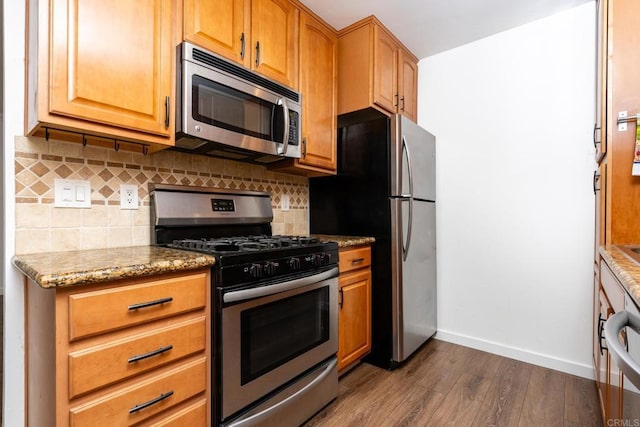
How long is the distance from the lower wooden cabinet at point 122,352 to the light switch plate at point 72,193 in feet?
1.14

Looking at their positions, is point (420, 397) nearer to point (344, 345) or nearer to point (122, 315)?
point (344, 345)

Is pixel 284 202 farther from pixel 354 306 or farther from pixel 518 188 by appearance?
pixel 518 188

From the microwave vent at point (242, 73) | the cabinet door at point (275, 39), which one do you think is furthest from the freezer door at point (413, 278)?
the cabinet door at point (275, 39)

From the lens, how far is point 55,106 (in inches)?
44.5

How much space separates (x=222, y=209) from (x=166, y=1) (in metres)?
1.03

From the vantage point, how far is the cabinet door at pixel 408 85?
8.34 ft

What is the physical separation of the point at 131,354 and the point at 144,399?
0.17 meters

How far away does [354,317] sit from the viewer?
205 centimetres

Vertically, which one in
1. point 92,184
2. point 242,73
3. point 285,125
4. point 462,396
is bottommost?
point 462,396

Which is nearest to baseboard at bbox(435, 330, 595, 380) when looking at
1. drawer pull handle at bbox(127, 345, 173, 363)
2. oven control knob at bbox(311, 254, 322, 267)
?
oven control knob at bbox(311, 254, 322, 267)

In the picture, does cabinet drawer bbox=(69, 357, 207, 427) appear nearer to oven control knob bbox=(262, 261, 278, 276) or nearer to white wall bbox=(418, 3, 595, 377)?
oven control knob bbox=(262, 261, 278, 276)

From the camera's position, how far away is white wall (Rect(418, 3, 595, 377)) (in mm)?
2105

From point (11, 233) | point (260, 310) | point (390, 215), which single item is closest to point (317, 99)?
point (390, 215)

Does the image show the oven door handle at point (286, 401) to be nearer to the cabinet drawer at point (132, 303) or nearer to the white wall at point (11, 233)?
the cabinet drawer at point (132, 303)
